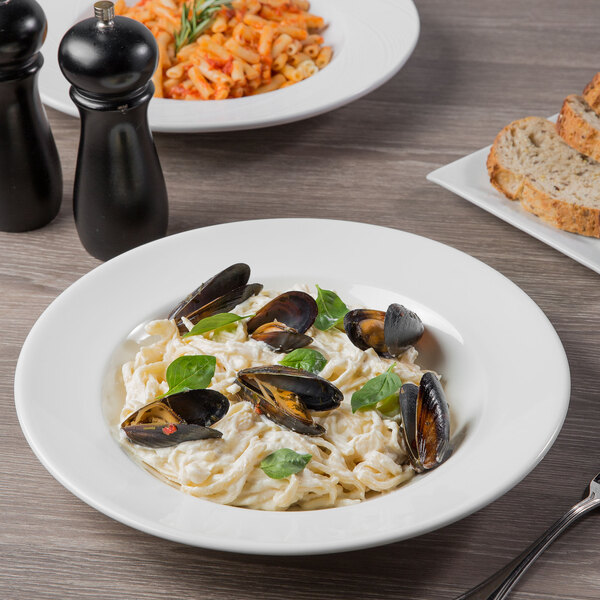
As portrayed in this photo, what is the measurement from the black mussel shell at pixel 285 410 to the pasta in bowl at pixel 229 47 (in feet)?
4.83

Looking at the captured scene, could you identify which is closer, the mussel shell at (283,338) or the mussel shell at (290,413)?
the mussel shell at (290,413)

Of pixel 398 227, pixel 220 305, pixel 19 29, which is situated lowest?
pixel 398 227

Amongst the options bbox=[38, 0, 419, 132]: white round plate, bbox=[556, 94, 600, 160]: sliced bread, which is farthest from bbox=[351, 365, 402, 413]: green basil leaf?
bbox=[556, 94, 600, 160]: sliced bread

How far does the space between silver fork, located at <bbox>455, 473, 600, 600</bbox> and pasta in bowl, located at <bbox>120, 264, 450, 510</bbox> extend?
0.69 feet

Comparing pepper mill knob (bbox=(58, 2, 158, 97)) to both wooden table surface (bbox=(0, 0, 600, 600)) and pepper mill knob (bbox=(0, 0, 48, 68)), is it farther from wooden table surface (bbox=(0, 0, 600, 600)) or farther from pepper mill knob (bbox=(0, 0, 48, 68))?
wooden table surface (bbox=(0, 0, 600, 600))

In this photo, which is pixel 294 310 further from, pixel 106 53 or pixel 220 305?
pixel 106 53

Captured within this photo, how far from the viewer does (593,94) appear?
271cm

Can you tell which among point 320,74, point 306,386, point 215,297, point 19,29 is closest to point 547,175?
point 320,74

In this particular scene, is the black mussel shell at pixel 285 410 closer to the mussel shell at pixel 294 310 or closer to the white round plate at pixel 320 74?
the mussel shell at pixel 294 310

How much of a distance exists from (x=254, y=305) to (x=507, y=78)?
1729 millimetres

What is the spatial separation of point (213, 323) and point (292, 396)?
31 centimetres

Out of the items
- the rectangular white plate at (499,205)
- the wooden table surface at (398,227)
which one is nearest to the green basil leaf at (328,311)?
the wooden table surface at (398,227)

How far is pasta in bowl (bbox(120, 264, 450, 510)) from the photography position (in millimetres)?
1440

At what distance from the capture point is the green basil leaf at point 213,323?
1.73 metres
